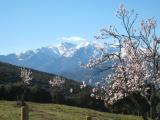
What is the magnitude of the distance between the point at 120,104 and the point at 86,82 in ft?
336

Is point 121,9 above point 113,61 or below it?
above

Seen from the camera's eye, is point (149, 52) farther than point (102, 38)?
No

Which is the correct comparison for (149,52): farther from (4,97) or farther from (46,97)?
(46,97)

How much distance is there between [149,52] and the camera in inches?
840

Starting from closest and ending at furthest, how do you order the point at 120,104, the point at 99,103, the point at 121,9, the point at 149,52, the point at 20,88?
the point at 149,52, the point at 121,9, the point at 120,104, the point at 20,88, the point at 99,103

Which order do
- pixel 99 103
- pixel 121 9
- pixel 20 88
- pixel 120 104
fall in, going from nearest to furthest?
1. pixel 121 9
2. pixel 120 104
3. pixel 20 88
4. pixel 99 103

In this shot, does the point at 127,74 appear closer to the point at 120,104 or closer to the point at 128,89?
the point at 128,89

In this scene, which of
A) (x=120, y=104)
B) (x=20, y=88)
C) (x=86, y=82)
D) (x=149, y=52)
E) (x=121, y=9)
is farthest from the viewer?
(x=20, y=88)

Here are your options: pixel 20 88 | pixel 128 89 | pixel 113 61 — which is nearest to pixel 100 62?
pixel 113 61

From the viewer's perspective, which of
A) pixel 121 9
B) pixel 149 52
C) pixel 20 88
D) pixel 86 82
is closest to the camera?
pixel 149 52

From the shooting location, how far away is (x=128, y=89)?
856 inches

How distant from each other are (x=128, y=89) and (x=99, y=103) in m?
125

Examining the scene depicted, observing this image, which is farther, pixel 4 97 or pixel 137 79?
pixel 4 97

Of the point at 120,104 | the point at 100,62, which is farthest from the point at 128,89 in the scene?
the point at 120,104
